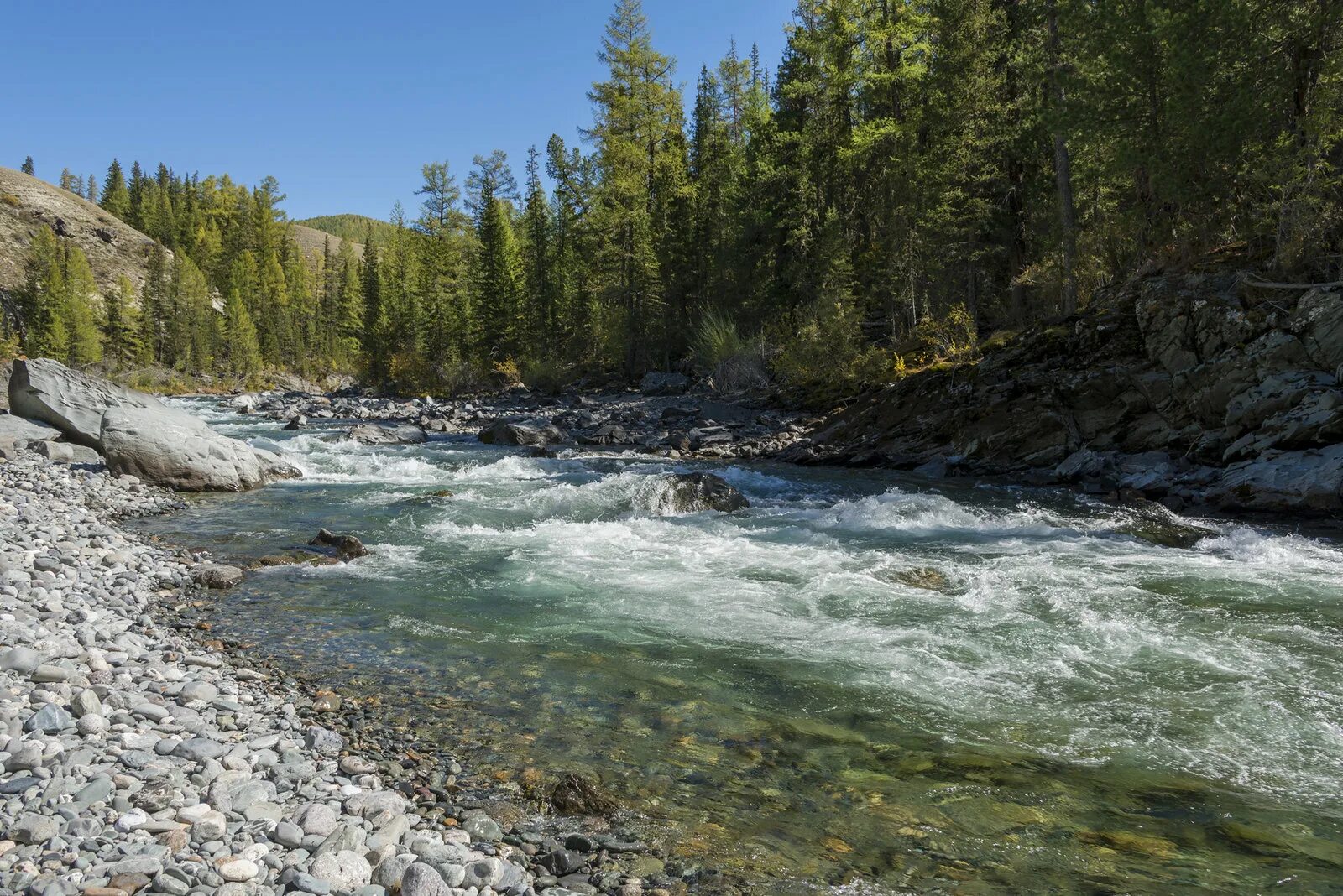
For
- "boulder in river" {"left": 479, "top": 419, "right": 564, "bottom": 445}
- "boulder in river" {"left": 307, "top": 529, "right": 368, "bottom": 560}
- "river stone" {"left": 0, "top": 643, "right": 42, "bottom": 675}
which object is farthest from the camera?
"boulder in river" {"left": 479, "top": 419, "right": 564, "bottom": 445}

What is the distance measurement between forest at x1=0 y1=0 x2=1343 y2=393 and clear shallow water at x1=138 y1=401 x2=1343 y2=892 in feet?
30.6

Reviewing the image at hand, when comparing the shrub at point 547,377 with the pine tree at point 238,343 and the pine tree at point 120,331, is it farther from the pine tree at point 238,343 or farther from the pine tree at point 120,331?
the pine tree at point 120,331

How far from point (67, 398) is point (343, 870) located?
56.5 ft

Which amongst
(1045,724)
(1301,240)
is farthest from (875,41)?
(1045,724)

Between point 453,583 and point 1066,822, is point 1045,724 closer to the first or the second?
point 1066,822

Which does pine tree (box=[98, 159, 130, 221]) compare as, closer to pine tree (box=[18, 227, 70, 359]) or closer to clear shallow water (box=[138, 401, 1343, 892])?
pine tree (box=[18, 227, 70, 359])

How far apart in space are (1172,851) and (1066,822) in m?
0.46

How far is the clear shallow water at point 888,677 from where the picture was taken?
3.79 metres

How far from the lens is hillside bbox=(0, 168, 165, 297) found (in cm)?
8631

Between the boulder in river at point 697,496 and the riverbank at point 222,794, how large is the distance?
784cm

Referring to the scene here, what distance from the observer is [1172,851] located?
365cm

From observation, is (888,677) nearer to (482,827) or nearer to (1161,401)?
(482,827)

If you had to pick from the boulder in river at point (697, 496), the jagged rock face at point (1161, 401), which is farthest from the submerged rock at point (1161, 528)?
the boulder in river at point (697, 496)

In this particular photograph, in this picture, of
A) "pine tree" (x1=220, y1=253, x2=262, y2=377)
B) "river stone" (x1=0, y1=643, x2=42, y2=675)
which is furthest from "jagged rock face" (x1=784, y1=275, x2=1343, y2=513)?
"pine tree" (x1=220, y1=253, x2=262, y2=377)
